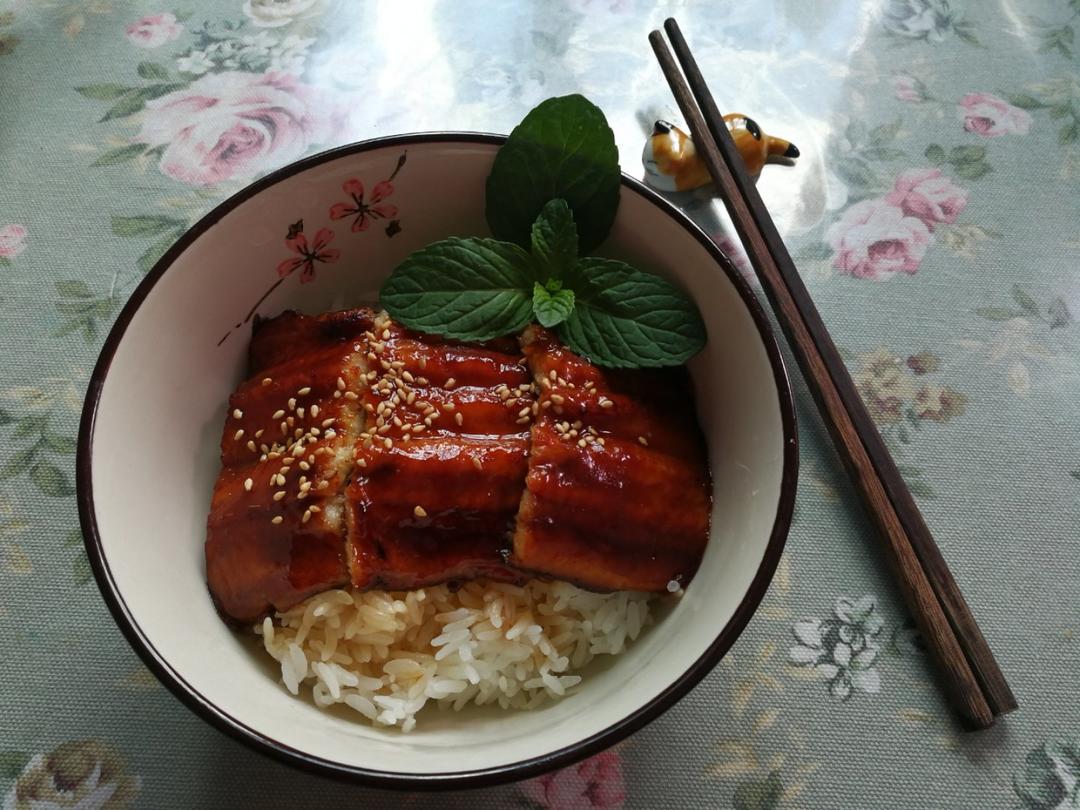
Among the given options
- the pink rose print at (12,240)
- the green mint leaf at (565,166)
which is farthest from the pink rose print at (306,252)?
the pink rose print at (12,240)

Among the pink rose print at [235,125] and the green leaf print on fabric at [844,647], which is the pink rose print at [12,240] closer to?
the pink rose print at [235,125]

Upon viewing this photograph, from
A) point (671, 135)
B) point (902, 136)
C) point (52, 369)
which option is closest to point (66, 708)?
point (52, 369)

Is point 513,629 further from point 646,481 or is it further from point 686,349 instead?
point 686,349

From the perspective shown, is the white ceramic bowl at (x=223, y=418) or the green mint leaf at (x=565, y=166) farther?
the green mint leaf at (x=565, y=166)

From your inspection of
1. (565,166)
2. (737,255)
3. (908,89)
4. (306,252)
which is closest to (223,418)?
(306,252)

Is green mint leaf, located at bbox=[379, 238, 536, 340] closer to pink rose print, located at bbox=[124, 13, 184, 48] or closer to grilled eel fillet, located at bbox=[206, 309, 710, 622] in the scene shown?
grilled eel fillet, located at bbox=[206, 309, 710, 622]

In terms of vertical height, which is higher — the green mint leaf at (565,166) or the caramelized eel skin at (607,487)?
the green mint leaf at (565,166)

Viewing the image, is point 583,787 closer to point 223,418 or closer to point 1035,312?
point 223,418
